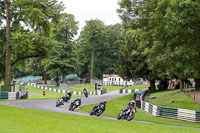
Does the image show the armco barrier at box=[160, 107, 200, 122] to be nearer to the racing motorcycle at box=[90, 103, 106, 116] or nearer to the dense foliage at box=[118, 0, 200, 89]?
the dense foliage at box=[118, 0, 200, 89]

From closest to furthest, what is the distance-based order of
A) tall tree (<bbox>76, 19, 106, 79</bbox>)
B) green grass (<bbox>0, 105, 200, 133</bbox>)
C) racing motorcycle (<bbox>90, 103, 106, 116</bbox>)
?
green grass (<bbox>0, 105, 200, 133</bbox>) < racing motorcycle (<bbox>90, 103, 106, 116</bbox>) < tall tree (<bbox>76, 19, 106, 79</bbox>)

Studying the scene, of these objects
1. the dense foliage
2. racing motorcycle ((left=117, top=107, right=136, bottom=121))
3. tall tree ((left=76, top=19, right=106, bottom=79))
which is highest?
tall tree ((left=76, top=19, right=106, bottom=79))

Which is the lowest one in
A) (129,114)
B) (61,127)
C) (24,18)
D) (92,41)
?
(129,114)

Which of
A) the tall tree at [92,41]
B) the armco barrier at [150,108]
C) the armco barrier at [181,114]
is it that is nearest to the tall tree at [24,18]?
the armco barrier at [150,108]

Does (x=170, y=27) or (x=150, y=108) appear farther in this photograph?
(x=150, y=108)

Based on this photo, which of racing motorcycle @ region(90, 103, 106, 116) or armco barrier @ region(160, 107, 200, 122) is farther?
armco barrier @ region(160, 107, 200, 122)

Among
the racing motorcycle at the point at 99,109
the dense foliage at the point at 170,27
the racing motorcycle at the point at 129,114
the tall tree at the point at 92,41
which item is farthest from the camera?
the tall tree at the point at 92,41

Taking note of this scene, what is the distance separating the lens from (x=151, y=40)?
2231cm

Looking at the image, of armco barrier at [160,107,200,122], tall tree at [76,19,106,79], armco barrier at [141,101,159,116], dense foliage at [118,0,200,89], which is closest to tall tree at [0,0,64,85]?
dense foliage at [118,0,200,89]

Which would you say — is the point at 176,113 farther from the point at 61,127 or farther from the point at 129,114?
the point at 61,127

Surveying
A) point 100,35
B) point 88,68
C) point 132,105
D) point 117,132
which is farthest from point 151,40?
point 88,68

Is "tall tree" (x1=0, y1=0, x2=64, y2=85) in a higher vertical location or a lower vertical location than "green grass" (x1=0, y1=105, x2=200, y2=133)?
higher

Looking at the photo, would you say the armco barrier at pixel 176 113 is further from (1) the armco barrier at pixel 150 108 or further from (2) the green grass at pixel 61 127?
(2) the green grass at pixel 61 127

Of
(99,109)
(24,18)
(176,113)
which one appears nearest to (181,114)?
(176,113)
